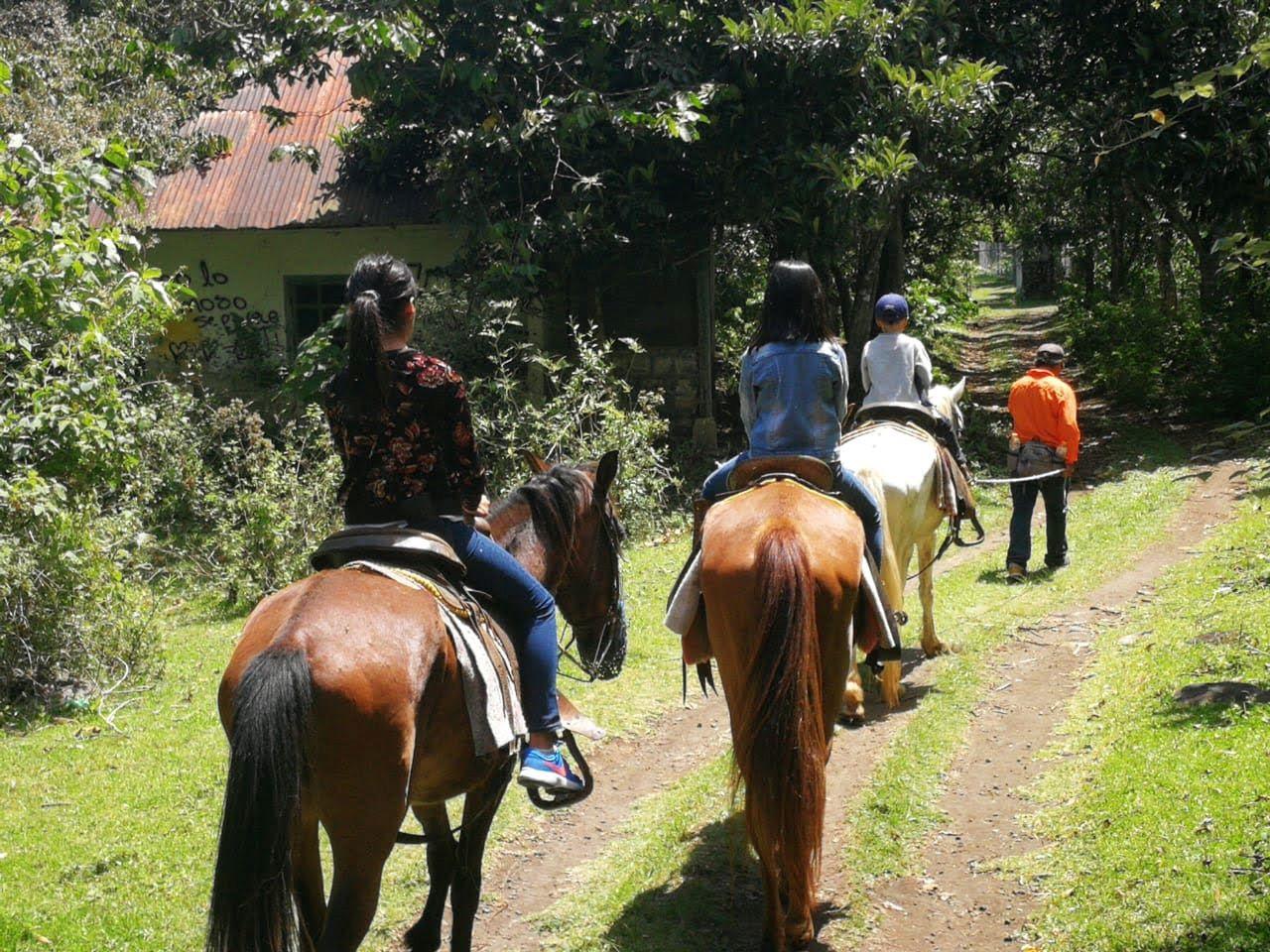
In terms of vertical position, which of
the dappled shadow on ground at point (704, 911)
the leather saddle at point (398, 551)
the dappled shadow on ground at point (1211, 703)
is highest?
the leather saddle at point (398, 551)

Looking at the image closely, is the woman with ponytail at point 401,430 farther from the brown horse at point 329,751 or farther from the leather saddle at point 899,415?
the leather saddle at point 899,415

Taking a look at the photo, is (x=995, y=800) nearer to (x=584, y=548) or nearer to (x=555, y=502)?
(x=584, y=548)

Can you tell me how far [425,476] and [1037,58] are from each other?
17.2m

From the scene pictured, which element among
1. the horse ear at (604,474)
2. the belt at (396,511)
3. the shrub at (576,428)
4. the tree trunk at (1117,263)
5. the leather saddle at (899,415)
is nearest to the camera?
the belt at (396,511)

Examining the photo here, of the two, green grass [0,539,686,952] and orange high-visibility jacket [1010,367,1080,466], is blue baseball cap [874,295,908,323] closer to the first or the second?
green grass [0,539,686,952]

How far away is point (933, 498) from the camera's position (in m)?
8.48

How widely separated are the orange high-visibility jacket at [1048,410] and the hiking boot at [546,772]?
7842 mm

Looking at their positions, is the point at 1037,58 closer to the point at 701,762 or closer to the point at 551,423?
the point at 551,423

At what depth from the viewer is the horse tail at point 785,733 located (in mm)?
4547

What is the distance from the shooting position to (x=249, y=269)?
17.4 meters

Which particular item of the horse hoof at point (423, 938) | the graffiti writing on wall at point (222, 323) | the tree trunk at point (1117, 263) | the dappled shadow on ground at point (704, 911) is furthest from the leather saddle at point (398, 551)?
the tree trunk at point (1117, 263)

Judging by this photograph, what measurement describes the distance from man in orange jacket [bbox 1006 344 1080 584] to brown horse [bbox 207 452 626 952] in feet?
25.6

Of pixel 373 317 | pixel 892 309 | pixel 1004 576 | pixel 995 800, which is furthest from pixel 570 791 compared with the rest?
pixel 1004 576

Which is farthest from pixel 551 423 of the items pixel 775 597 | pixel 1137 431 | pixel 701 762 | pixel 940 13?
pixel 1137 431
